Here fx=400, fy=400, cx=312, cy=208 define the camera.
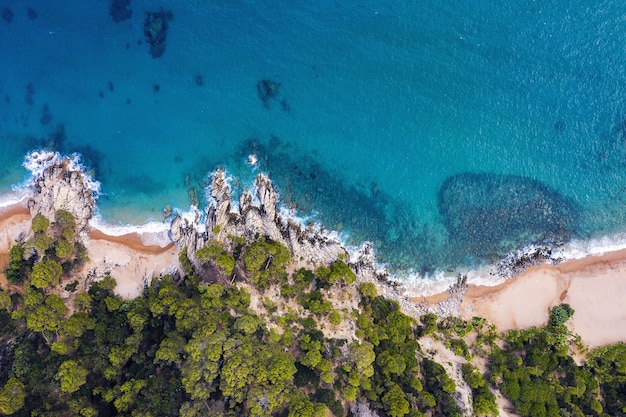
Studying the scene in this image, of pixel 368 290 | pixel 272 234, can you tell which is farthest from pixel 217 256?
pixel 368 290

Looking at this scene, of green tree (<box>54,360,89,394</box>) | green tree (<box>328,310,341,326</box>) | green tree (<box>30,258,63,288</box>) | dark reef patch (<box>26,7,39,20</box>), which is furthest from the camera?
dark reef patch (<box>26,7,39,20</box>)

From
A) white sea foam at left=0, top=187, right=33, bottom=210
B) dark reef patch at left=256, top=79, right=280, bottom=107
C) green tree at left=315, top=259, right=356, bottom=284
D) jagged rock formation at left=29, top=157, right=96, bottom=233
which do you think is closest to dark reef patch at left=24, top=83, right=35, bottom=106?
jagged rock formation at left=29, top=157, right=96, bottom=233

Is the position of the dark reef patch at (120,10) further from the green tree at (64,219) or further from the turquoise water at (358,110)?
the green tree at (64,219)

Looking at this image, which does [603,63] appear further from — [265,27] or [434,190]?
[265,27]

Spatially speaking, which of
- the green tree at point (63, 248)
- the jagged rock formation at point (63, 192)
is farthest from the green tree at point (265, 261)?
the jagged rock formation at point (63, 192)

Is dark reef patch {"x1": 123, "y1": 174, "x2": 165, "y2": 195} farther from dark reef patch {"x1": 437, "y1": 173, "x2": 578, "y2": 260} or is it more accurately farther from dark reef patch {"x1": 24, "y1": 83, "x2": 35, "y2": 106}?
dark reef patch {"x1": 437, "y1": 173, "x2": 578, "y2": 260}

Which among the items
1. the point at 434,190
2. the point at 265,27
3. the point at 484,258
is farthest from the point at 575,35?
the point at 265,27
